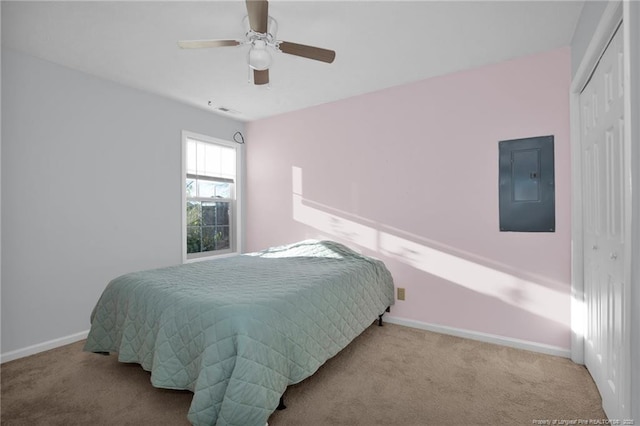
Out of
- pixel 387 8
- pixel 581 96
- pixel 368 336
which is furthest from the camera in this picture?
pixel 368 336

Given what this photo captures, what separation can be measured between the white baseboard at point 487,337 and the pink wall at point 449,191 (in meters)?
0.03

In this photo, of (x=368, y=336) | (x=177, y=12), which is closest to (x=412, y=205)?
(x=368, y=336)

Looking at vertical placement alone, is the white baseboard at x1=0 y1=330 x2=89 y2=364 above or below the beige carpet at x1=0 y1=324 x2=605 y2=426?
above

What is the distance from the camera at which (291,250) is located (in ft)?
10.6

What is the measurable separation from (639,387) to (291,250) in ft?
8.46

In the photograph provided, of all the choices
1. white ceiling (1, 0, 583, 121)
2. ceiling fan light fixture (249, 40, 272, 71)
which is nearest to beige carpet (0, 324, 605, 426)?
ceiling fan light fixture (249, 40, 272, 71)

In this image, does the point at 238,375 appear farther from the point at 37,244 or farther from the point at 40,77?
the point at 40,77

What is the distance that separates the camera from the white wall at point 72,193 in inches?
94.9

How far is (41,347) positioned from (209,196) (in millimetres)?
2174

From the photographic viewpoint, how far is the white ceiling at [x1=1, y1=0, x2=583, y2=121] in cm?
193

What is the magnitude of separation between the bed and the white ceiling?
172cm

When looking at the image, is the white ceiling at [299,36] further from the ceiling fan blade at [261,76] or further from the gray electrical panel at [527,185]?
the gray electrical panel at [527,185]

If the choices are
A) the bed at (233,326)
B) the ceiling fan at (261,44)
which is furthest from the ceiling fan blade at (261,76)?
the bed at (233,326)

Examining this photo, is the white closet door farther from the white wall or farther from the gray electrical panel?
the white wall
